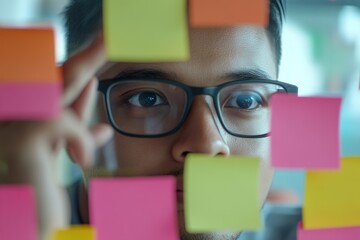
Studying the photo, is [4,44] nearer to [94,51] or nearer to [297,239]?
[94,51]

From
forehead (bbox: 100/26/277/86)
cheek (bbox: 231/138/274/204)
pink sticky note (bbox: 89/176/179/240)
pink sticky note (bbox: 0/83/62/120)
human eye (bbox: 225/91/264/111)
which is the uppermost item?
forehead (bbox: 100/26/277/86)

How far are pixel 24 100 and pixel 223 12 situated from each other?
0.23 m

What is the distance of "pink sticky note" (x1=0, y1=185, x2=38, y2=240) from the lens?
21.7 inches

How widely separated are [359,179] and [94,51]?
34 centimetres

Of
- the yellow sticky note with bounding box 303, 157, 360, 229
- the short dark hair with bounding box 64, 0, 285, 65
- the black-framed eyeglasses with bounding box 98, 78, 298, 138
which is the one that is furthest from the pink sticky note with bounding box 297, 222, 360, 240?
the short dark hair with bounding box 64, 0, 285, 65

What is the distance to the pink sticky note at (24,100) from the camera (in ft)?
1.76

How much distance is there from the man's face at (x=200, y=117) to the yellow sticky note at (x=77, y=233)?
7cm

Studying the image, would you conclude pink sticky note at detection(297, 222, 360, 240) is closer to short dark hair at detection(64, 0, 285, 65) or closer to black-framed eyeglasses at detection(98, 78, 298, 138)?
black-framed eyeglasses at detection(98, 78, 298, 138)

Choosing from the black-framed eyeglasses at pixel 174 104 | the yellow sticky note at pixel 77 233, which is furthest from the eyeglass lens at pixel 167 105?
the yellow sticky note at pixel 77 233

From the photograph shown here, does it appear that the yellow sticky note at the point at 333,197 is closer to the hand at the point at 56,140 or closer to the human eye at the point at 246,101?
the human eye at the point at 246,101

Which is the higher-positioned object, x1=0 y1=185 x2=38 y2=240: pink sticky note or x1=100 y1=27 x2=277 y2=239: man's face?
x1=100 y1=27 x2=277 y2=239: man's face

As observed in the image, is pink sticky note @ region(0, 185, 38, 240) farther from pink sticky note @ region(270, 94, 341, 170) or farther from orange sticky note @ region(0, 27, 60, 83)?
pink sticky note @ region(270, 94, 341, 170)

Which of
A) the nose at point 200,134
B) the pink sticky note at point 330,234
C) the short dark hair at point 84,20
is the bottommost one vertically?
the pink sticky note at point 330,234

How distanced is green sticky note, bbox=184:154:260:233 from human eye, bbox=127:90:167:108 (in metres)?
0.08
